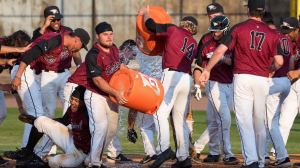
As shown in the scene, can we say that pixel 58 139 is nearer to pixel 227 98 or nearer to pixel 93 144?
pixel 93 144

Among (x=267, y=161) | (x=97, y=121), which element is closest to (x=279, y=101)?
(x=267, y=161)

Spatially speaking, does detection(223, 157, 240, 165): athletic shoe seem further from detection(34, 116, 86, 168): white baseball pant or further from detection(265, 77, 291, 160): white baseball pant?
detection(34, 116, 86, 168): white baseball pant

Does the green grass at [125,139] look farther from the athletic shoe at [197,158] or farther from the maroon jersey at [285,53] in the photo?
the maroon jersey at [285,53]

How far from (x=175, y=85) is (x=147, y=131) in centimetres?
127

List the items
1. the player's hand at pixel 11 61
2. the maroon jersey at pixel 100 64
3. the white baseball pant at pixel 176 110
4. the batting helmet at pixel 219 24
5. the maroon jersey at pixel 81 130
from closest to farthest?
the maroon jersey at pixel 100 64, the maroon jersey at pixel 81 130, the white baseball pant at pixel 176 110, the batting helmet at pixel 219 24, the player's hand at pixel 11 61

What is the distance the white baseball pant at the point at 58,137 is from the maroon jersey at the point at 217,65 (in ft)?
7.09

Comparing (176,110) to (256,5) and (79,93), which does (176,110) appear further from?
(256,5)

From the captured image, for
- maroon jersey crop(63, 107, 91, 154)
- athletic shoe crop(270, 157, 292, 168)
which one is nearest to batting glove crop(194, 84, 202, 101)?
maroon jersey crop(63, 107, 91, 154)

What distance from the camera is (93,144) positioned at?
1259 cm

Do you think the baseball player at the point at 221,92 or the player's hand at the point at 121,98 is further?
the baseball player at the point at 221,92

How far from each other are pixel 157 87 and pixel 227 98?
5.94ft

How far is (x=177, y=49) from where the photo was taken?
13.2m

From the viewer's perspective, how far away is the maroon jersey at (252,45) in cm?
1220

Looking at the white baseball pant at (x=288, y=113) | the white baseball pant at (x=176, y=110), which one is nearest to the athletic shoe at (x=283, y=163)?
the white baseball pant at (x=288, y=113)
